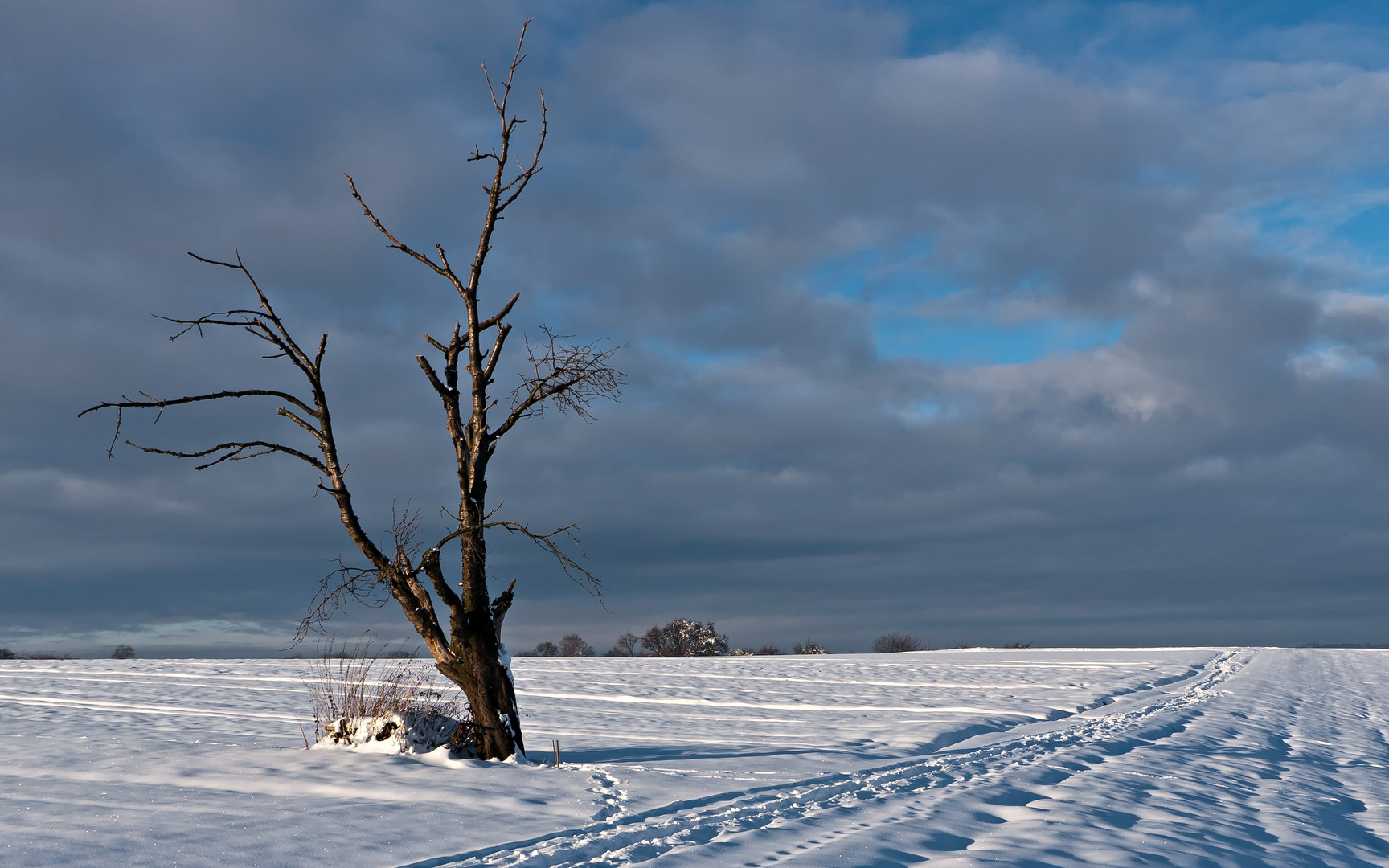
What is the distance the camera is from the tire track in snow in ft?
20.8

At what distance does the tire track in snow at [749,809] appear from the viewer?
6.35 m

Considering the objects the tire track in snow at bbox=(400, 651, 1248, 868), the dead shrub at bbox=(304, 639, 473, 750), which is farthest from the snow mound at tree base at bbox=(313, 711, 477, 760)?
the tire track in snow at bbox=(400, 651, 1248, 868)

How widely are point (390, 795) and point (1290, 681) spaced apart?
1017 inches

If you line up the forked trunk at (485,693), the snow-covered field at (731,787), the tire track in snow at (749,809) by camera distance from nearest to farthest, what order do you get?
the tire track in snow at (749,809)
the snow-covered field at (731,787)
the forked trunk at (485,693)

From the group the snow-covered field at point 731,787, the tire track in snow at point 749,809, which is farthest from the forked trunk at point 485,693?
the tire track in snow at point 749,809

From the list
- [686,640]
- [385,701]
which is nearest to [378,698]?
[385,701]

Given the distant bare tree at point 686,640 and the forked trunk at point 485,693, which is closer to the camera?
the forked trunk at point 485,693

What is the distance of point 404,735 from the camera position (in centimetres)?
1047

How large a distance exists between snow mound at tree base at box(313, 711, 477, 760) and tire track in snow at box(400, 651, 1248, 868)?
344 centimetres

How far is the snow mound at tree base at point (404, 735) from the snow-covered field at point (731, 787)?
303 mm

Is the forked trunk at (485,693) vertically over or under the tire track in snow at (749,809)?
over

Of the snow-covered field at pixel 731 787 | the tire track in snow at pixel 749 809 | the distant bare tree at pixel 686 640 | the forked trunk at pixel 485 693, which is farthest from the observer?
the distant bare tree at pixel 686 640

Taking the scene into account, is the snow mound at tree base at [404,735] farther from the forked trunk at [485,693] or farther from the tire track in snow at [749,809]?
the tire track in snow at [749,809]

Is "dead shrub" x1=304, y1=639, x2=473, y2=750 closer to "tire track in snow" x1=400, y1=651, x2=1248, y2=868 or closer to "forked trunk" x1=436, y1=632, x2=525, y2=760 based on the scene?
"forked trunk" x1=436, y1=632, x2=525, y2=760
